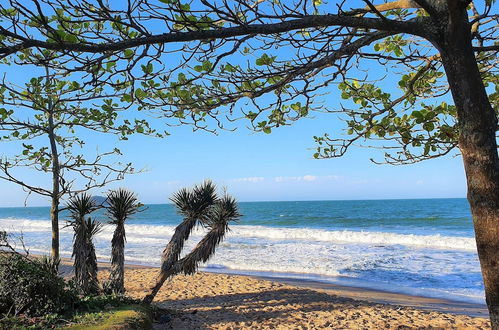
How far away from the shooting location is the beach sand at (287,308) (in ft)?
24.8

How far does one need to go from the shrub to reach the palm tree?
1436 millimetres

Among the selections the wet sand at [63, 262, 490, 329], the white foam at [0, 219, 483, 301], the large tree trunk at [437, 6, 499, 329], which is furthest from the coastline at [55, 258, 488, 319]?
the large tree trunk at [437, 6, 499, 329]

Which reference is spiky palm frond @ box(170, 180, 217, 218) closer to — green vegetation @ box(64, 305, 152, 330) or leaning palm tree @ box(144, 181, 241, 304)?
leaning palm tree @ box(144, 181, 241, 304)

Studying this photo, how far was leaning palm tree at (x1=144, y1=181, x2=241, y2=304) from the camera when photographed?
25.6 feet

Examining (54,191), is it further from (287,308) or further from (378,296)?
(378,296)

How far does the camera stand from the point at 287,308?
28.5 ft

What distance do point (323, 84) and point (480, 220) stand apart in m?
1.99

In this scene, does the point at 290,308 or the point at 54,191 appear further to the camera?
the point at 290,308

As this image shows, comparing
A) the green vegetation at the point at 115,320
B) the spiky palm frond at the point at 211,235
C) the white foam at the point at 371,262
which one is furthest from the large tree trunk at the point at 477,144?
the white foam at the point at 371,262

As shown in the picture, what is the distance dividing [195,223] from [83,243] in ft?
6.73

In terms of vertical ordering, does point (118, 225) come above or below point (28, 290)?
above

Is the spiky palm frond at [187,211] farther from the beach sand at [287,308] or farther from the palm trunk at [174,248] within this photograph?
the beach sand at [287,308]

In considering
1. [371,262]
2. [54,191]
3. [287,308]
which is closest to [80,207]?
[54,191]

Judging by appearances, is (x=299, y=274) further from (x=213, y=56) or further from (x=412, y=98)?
(x=213, y=56)
